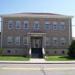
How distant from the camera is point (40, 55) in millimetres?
40125

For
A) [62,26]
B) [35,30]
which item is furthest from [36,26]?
[62,26]

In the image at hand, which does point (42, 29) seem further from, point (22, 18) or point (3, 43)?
point (3, 43)

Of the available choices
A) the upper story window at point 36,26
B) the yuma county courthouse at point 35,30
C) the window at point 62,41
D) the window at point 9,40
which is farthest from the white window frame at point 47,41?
the window at point 9,40

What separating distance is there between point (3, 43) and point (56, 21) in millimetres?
11188

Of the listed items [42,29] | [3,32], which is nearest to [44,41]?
[42,29]

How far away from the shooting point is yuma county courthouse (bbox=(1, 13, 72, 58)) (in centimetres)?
4503

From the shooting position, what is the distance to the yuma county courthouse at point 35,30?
148 feet

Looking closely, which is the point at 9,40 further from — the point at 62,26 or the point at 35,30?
the point at 62,26

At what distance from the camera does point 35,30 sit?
4509 centimetres
